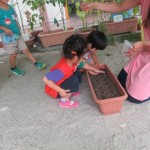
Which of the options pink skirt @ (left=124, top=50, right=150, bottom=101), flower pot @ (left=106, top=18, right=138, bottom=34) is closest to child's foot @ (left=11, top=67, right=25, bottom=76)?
pink skirt @ (left=124, top=50, right=150, bottom=101)

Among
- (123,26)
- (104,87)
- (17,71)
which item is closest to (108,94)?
(104,87)

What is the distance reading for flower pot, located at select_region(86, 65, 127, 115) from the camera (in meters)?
1.26

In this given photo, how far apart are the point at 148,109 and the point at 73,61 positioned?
0.58 m

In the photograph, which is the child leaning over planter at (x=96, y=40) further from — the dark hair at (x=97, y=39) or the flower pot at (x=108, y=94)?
the flower pot at (x=108, y=94)

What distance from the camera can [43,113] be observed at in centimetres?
146

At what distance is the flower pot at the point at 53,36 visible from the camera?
251cm

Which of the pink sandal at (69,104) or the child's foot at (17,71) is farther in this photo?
the child's foot at (17,71)

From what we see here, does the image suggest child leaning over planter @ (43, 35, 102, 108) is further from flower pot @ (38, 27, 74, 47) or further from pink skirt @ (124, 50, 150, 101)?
flower pot @ (38, 27, 74, 47)

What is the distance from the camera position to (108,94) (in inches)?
55.6

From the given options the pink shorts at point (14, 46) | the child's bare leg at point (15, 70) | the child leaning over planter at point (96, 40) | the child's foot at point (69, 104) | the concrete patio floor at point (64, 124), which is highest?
the child leaning over planter at point (96, 40)

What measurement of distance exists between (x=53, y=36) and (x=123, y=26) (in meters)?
0.88

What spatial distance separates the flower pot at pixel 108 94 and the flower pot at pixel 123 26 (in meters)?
1.09

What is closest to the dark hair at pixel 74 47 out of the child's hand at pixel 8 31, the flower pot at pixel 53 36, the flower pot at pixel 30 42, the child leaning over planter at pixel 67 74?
the child leaning over planter at pixel 67 74

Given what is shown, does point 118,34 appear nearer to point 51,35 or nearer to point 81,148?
point 51,35
